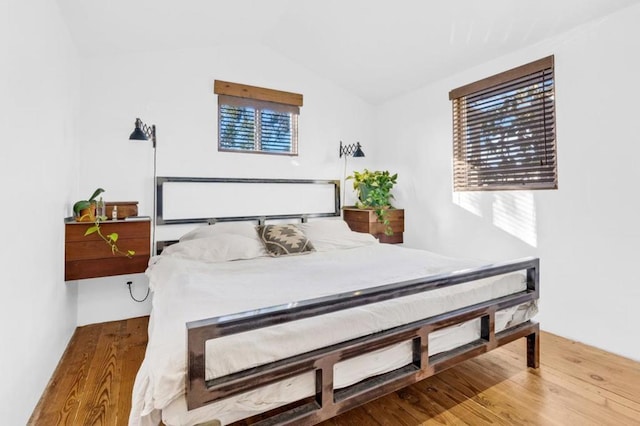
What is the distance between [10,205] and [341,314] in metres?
1.53

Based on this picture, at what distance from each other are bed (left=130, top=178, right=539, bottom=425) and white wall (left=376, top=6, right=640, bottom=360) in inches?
31.2

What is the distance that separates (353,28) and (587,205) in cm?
251

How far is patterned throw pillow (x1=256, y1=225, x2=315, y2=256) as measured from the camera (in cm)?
291

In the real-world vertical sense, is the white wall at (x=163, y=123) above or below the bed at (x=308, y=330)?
above

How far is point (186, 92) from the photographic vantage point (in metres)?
3.39

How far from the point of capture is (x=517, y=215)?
9.94 feet

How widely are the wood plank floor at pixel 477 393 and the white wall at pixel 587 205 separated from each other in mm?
328

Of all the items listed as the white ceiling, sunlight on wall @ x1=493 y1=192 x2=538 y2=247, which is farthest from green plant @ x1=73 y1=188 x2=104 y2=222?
sunlight on wall @ x1=493 y1=192 x2=538 y2=247

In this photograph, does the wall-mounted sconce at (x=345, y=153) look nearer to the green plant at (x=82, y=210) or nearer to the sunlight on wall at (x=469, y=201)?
the sunlight on wall at (x=469, y=201)

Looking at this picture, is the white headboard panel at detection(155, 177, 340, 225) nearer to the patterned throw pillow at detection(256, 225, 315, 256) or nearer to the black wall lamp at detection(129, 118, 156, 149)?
the black wall lamp at detection(129, 118, 156, 149)

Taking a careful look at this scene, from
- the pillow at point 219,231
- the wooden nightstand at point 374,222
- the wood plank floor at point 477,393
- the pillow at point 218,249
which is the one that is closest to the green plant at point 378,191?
the wooden nightstand at point 374,222

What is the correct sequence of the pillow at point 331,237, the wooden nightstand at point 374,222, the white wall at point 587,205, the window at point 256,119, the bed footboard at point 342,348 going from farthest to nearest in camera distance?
the wooden nightstand at point 374,222 → the window at point 256,119 → the pillow at point 331,237 → the white wall at point 587,205 → the bed footboard at point 342,348

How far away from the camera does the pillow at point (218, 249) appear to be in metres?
2.66

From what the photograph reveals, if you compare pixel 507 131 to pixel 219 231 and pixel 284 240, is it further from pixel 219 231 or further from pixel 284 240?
pixel 219 231
